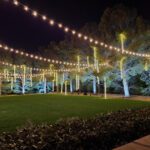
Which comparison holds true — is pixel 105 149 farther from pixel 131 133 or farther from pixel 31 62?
pixel 31 62

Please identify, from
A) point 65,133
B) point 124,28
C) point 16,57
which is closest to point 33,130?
point 65,133

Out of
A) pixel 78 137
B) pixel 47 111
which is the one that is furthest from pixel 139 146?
pixel 47 111

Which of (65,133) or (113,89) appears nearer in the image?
(65,133)

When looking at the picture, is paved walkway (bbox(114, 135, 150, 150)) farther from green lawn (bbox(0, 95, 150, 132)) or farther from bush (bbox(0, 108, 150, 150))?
green lawn (bbox(0, 95, 150, 132))

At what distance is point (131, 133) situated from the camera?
14.6 ft

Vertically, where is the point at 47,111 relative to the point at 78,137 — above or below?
above

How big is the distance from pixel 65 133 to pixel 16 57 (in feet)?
113

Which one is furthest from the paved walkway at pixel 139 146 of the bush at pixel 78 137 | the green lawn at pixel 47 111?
the green lawn at pixel 47 111

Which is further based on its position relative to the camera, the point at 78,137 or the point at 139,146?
the point at 78,137

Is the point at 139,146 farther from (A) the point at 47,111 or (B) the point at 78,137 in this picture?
(A) the point at 47,111

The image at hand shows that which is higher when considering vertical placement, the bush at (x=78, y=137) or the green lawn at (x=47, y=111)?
A: the green lawn at (x=47, y=111)

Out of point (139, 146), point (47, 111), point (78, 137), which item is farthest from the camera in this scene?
point (47, 111)

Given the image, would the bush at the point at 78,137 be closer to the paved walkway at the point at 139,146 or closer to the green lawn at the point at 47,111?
the paved walkway at the point at 139,146

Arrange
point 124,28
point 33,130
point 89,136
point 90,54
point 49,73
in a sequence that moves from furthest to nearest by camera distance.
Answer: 1. point 49,73
2. point 90,54
3. point 124,28
4. point 33,130
5. point 89,136
